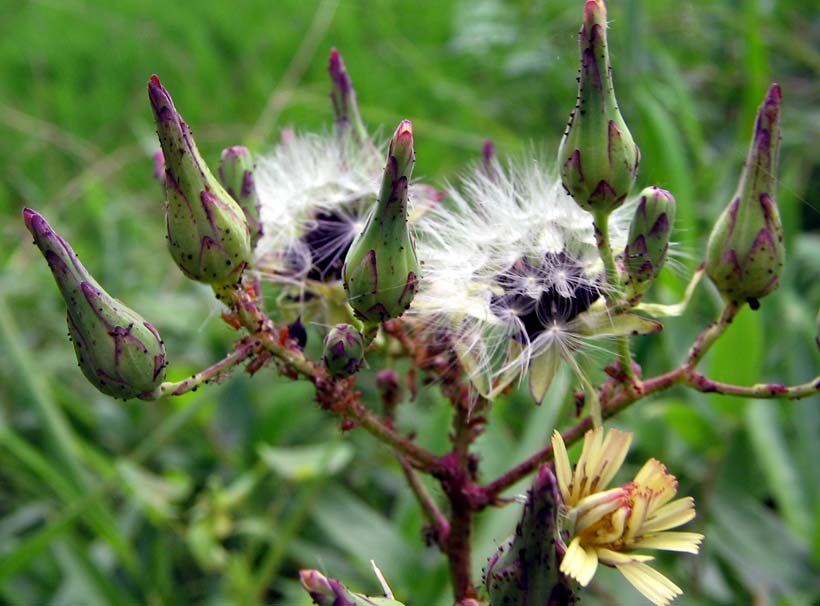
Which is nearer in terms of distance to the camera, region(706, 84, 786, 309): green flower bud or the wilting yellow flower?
the wilting yellow flower

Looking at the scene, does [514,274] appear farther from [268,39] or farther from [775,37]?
[268,39]

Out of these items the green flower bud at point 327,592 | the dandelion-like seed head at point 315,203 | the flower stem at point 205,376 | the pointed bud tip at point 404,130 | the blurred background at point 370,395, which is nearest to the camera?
the green flower bud at point 327,592

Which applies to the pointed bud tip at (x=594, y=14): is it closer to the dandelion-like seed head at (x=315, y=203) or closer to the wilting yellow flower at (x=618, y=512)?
the dandelion-like seed head at (x=315, y=203)

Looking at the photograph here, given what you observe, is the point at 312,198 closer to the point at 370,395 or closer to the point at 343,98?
the point at 343,98

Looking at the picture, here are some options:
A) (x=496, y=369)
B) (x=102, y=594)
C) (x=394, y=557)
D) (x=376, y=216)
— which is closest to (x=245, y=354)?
(x=376, y=216)

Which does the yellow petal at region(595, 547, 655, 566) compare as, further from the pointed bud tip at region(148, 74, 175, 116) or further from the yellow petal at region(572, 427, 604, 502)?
the pointed bud tip at region(148, 74, 175, 116)

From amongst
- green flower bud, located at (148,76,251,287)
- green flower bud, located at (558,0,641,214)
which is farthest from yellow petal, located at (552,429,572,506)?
green flower bud, located at (148,76,251,287)

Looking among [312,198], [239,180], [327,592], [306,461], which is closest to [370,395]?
[306,461]

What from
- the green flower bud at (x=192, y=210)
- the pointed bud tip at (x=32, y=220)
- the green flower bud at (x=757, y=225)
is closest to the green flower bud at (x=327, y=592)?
the green flower bud at (x=192, y=210)
